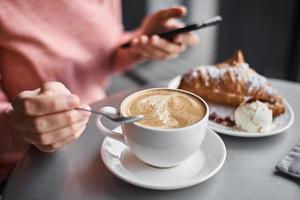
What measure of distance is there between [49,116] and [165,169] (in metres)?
0.19

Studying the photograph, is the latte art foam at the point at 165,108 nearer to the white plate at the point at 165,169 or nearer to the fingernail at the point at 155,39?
the white plate at the point at 165,169

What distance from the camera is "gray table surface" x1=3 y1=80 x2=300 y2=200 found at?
23.5 inches

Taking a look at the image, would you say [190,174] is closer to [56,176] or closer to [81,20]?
[56,176]

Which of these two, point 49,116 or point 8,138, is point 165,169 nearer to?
point 49,116

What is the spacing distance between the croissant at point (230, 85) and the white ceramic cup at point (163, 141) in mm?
218

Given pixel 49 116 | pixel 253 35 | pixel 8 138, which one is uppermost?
pixel 49 116

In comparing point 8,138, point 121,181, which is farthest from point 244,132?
point 8,138

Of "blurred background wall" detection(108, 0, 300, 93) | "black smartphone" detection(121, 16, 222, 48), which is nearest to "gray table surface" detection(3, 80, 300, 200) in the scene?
"black smartphone" detection(121, 16, 222, 48)

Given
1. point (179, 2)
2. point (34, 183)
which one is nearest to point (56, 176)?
point (34, 183)

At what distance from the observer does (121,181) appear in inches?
24.2

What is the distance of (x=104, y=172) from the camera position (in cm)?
64

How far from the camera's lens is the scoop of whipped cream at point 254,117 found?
0.71 metres

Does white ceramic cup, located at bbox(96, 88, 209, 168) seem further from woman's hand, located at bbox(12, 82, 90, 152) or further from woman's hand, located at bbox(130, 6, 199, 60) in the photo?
woman's hand, located at bbox(130, 6, 199, 60)

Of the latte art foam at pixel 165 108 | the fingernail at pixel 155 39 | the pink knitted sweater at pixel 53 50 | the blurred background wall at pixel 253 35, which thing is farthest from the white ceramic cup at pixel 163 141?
the blurred background wall at pixel 253 35
